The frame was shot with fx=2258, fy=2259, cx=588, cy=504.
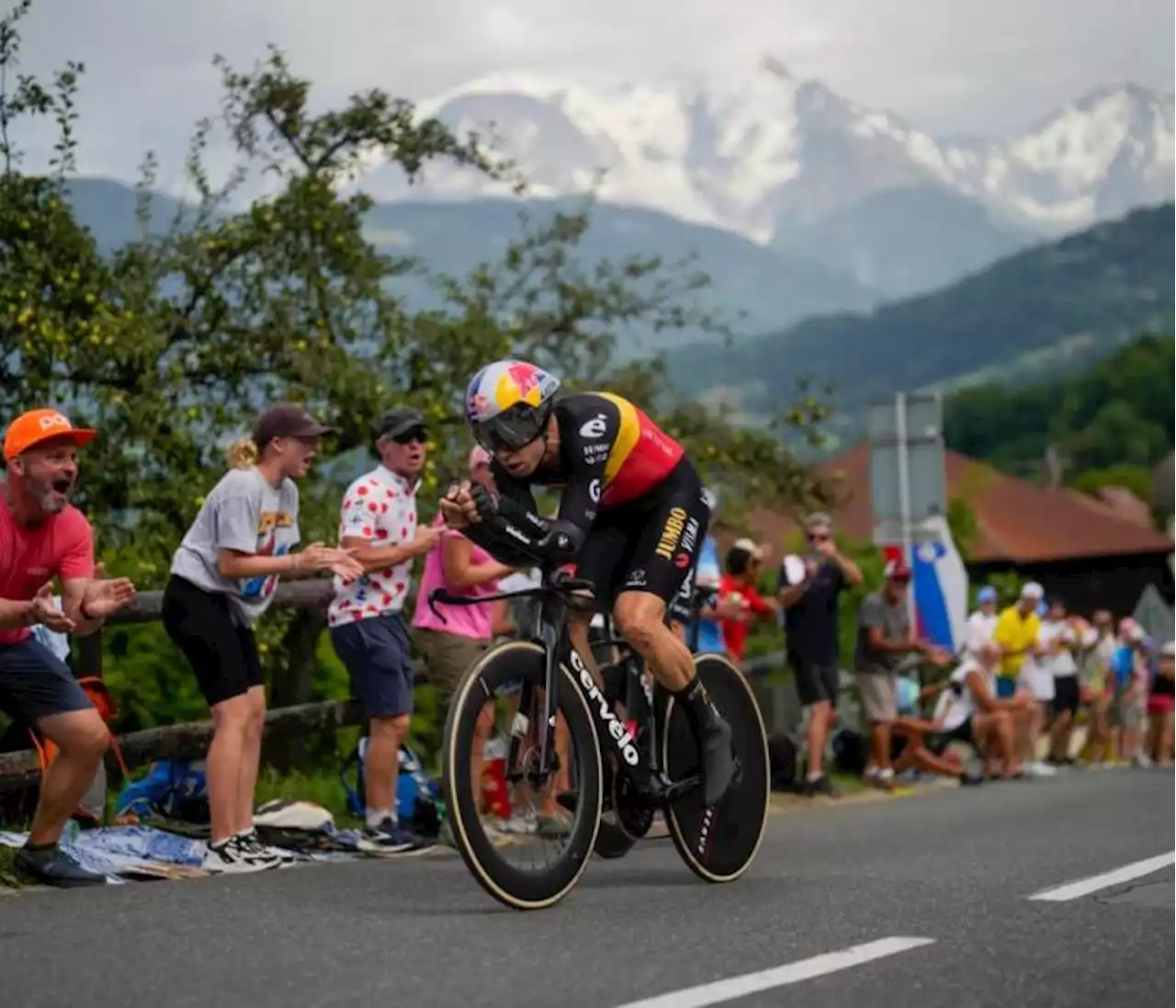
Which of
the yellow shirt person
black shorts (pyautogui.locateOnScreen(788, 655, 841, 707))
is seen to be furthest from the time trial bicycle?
the yellow shirt person

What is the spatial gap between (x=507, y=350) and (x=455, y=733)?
465 inches

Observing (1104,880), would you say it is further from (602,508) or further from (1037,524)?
(1037,524)

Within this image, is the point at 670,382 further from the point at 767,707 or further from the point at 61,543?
the point at 61,543

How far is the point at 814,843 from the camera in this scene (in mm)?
11047

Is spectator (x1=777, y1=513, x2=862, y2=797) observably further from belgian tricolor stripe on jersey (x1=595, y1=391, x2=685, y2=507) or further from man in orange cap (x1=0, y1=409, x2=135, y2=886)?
man in orange cap (x1=0, y1=409, x2=135, y2=886)

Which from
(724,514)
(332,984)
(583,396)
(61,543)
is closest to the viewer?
(332,984)

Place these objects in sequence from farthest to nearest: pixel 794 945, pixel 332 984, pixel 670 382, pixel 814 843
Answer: pixel 670 382
pixel 814 843
pixel 794 945
pixel 332 984

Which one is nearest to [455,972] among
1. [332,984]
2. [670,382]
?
[332,984]

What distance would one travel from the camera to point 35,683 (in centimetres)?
837

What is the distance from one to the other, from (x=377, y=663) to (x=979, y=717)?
11.3 m

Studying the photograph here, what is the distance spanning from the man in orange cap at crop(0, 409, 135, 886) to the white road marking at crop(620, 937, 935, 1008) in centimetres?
313

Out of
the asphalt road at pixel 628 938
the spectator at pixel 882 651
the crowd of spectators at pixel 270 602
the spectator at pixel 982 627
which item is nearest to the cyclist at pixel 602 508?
the crowd of spectators at pixel 270 602

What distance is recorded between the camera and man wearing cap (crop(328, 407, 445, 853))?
Answer: 10.6 m

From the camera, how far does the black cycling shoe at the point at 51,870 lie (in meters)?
8.56
